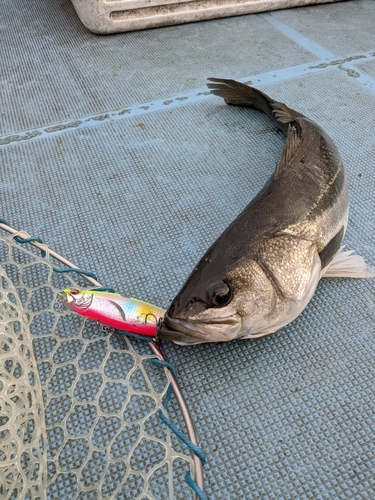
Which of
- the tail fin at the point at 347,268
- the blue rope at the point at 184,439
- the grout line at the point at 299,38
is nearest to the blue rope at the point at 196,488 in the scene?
the blue rope at the point at 184,439

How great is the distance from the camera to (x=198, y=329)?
1160mm

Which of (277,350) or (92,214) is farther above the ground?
(277,350)

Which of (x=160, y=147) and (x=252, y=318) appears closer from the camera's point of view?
(x=252, y=318)

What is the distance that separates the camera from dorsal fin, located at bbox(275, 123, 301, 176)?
1535mm

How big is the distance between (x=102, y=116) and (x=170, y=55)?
2.91ft

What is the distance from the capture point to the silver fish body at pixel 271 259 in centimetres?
118

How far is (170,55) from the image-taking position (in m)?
2.93

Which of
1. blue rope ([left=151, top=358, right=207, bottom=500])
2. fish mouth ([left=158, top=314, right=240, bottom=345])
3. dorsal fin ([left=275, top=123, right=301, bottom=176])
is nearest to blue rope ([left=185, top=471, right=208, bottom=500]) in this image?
blue rope ([left=151, top=358, right=207, bottom=500])

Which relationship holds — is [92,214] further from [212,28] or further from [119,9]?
[212,28]

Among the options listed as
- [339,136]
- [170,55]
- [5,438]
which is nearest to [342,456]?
A: [5,438]

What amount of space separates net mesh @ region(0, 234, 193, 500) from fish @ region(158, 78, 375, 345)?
25cm

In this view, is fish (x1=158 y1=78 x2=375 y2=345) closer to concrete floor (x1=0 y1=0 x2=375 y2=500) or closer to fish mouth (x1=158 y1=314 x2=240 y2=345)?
fish mouth (x1=158 y1=314 x2=240 y2=345)

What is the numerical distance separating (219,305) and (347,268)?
0.62m

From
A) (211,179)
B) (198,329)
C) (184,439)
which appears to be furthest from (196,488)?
(211,179)
